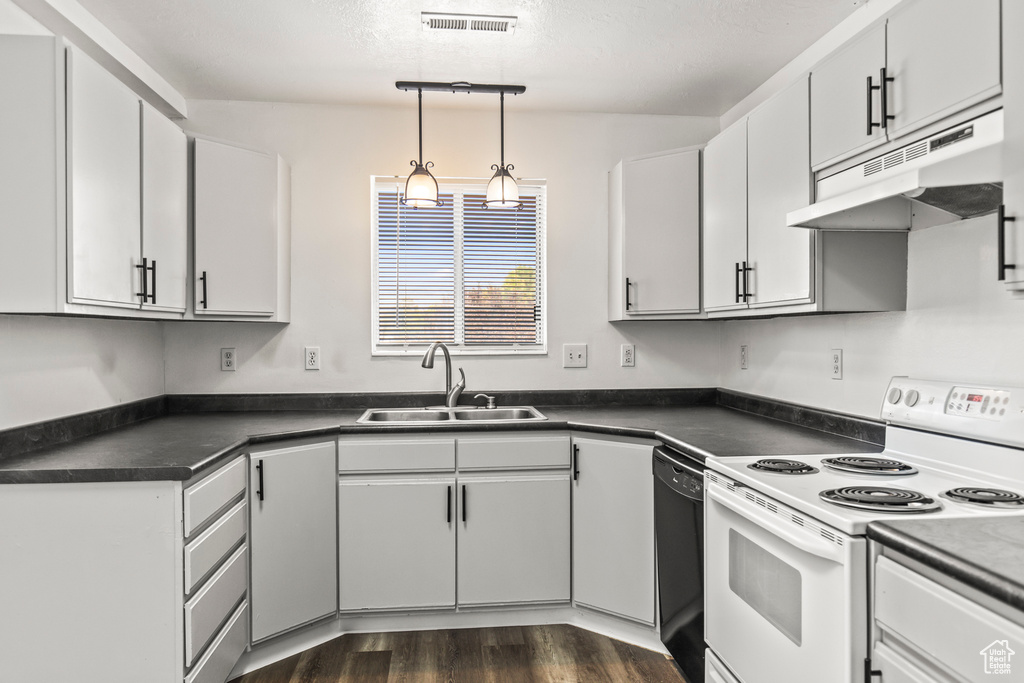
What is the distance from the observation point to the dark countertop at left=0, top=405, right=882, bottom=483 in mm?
1804

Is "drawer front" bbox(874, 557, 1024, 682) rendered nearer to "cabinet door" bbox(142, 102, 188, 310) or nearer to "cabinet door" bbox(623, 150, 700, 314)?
"cabinet door" bbox(623, 150, 700, 314)

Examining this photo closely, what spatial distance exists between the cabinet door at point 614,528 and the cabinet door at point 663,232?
2.58ft

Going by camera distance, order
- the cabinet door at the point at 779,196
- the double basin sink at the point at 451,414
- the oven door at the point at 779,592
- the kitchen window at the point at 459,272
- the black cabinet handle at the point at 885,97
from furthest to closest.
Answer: the kitchen window at the point at 459,272 < the double basin sink at the point at 451,414 < the cabinet door at the point at 779,196 < the black cabinet handle at the point at 885,97 < the oven door at the point at 779,592

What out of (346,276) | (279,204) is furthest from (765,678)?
(279,204)

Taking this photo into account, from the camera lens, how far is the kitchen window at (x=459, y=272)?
3.23m

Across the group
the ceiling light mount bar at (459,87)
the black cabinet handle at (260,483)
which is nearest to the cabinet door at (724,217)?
the ceiling light mount bar at (459,87)

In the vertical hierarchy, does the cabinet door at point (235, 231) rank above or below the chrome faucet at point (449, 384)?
above

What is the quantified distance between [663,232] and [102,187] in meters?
2.24

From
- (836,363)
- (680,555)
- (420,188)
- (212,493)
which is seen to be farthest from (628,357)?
(212,493)

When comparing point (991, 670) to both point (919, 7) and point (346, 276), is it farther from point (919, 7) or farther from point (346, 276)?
point (346, 276)

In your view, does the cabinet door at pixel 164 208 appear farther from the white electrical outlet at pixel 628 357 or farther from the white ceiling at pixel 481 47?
the white electrical outlet at pixel 628 357

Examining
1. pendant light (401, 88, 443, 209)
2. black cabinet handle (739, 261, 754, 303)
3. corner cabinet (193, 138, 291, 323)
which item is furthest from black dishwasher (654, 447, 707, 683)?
corner cabinet (193, 138, 291, 323)

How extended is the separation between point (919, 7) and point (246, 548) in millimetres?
2744

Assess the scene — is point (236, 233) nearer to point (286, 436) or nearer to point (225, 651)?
point (286, 436)
